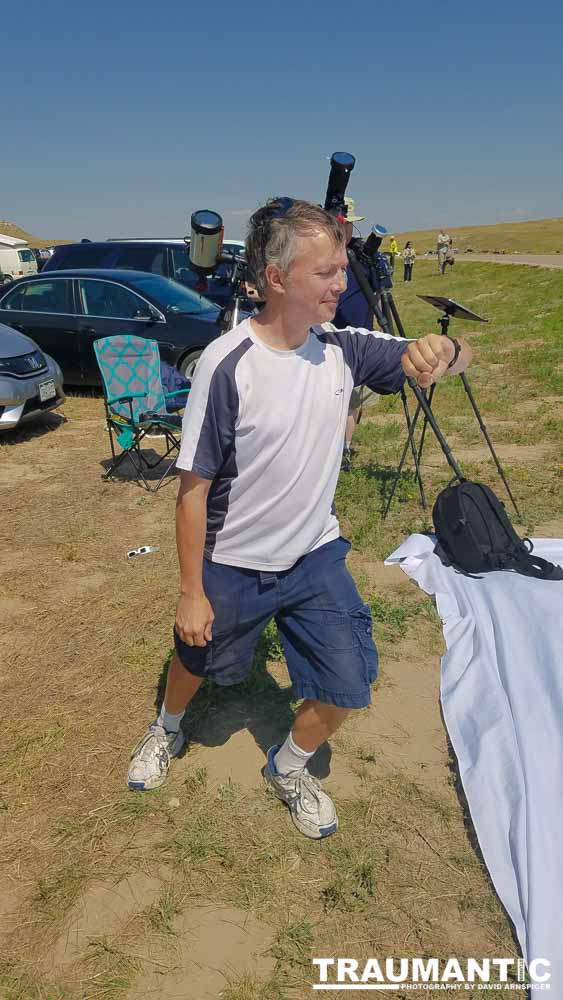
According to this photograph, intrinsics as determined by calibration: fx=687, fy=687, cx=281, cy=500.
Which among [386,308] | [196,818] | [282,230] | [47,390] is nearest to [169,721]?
[196,818]

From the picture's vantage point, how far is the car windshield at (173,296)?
8.70 meters

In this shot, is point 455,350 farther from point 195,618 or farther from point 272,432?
point 195,618

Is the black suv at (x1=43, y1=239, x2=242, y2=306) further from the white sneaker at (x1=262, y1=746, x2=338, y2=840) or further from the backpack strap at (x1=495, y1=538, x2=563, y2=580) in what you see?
the white sneaker at (x1=262, y1=746, x2=338, y2=840)

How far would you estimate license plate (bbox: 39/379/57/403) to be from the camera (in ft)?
25.0

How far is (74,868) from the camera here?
2.38 meters

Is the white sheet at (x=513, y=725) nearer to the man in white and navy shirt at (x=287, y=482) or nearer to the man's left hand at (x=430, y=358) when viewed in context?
the man in white and navy shirt at (x=287, y=482)

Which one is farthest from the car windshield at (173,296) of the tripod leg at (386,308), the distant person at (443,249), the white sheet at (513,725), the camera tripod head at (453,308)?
the distant person at (443,249)

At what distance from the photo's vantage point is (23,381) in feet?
24.3

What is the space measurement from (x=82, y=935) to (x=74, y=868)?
0.87 ft

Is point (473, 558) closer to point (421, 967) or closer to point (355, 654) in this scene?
point (355, 654)

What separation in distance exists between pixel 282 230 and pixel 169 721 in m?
1.88

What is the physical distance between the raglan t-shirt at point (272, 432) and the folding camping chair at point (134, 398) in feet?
13.0

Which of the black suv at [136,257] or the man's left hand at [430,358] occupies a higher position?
the man's left hand at [430,358]

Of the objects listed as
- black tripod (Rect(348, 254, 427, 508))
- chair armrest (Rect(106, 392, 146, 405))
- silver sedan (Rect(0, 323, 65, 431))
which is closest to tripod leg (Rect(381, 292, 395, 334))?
black tripod (Rect(348, 254, 427, 508))
